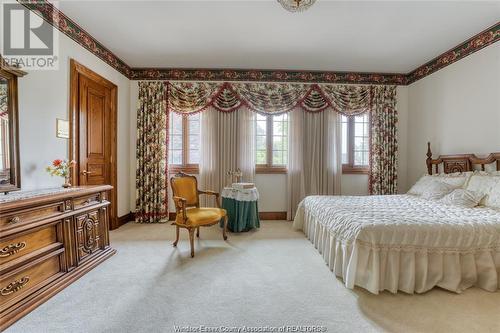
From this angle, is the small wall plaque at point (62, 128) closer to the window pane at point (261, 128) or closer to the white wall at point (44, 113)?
the white wall at point (44, 113)

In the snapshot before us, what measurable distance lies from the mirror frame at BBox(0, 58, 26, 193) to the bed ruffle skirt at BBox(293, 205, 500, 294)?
129 inches

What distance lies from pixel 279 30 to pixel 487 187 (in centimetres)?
331

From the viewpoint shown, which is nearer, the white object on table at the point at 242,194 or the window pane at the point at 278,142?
the white object on table at the point at 242,194

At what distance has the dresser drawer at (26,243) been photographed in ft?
6.17

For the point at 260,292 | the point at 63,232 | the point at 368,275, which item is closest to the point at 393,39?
the point at 368,275

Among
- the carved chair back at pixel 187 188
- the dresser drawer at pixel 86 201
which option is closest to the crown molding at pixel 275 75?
the carved chair back at pixel 187 188

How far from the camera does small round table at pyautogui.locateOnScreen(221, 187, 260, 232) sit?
3998mm

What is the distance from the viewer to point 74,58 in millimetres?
3326

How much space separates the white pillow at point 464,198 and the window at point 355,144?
1.83 m

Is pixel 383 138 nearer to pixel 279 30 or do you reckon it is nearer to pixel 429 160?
pixel 429 160

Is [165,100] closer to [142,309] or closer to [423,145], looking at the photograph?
[142,309]

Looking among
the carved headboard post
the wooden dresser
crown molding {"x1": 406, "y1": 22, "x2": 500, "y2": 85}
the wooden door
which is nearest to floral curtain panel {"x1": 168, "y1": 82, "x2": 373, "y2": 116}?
crown molding {"x1": 406, "y1": 22, "x2": 500, "y2": 85}

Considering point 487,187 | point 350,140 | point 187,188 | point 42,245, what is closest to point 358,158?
point 350,140

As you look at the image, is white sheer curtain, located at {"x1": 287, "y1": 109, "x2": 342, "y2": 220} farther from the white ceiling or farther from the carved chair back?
the carved chair back
